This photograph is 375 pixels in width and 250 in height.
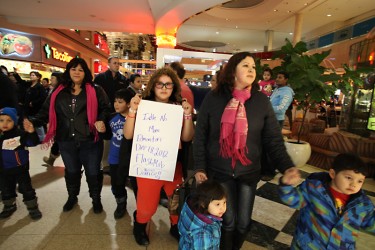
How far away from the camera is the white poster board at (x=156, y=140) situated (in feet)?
5.84

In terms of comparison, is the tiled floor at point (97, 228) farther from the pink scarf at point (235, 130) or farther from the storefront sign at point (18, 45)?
the storefront sign at point (18, 45)

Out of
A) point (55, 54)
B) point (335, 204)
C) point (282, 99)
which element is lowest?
point (335, 204)

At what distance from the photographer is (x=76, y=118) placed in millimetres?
2334

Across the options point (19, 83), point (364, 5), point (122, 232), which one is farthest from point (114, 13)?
point (364, 5)

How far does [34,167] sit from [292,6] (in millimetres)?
10967

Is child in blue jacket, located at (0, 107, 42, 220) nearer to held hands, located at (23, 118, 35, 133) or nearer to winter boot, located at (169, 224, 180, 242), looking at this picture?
held hands, located at (23, 118, 35, 133)

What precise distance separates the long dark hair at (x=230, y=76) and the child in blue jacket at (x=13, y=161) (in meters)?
1.72

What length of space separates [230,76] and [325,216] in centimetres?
100

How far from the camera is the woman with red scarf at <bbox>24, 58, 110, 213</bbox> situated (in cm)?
232

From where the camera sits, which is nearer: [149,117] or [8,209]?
[149,117]

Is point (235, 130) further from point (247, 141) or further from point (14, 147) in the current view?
point (14, 147)

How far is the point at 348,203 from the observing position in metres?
1.40

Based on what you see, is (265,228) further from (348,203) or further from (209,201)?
(209,201)

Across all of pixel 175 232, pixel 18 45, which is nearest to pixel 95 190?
pixel 175 232
